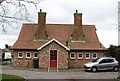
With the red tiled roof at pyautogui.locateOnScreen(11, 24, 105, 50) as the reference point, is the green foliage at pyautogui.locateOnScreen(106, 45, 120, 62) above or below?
below

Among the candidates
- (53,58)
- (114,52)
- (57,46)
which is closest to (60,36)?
(57,46)

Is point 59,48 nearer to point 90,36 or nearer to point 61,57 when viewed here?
point 61,57

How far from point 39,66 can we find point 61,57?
3.24 m

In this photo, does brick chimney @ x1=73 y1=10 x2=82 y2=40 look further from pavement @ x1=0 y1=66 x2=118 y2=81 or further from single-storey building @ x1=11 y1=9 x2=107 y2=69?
pavement @ x1=0 y1=66 x2=118 y2=81

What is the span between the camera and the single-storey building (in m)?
48.4

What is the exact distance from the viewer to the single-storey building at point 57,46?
4838 cm

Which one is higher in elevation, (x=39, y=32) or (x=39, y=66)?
(x=39, y=32)

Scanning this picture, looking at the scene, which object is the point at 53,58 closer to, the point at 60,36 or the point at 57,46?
the point at 57,46

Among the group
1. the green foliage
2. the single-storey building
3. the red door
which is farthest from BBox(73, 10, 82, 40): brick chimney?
the red door

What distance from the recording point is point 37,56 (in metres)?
50.3

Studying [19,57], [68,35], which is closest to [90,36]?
[68,35]

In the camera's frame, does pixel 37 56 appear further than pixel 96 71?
Yes

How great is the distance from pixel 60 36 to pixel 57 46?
224 inches

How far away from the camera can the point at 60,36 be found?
53875 mm
